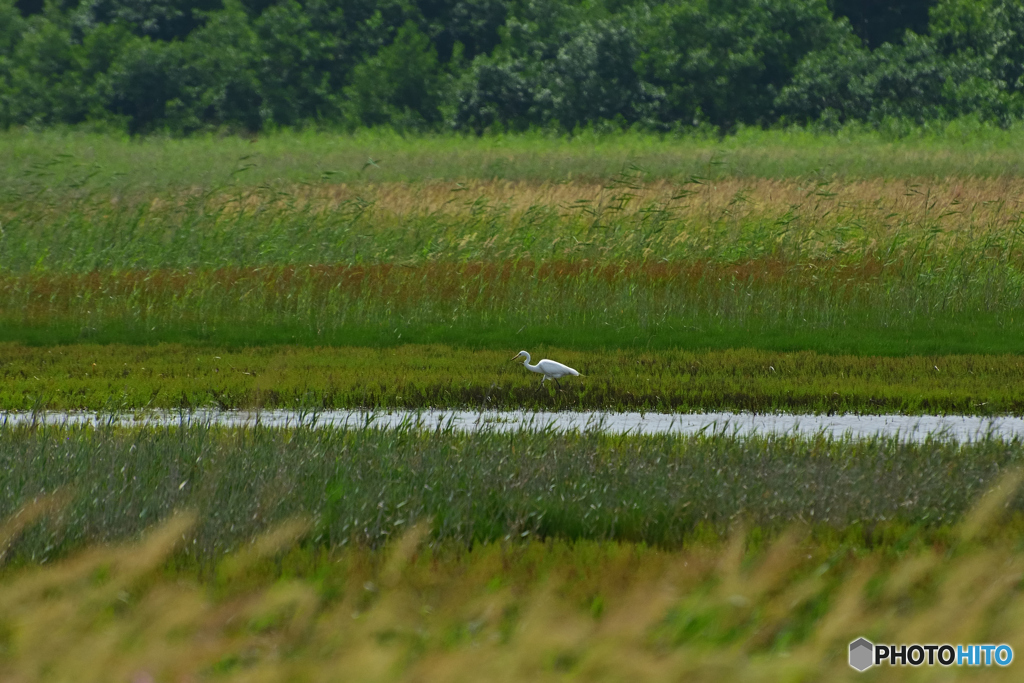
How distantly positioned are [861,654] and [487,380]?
8.60 metres

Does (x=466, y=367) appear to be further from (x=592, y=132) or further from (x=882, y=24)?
(x=882, y=24)

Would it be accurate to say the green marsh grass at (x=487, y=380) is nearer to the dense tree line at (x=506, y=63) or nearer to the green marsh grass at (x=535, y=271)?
the green marsh grass at (x=535, y=271)

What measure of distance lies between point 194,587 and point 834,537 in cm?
315

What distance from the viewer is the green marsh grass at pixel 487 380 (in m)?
11.7

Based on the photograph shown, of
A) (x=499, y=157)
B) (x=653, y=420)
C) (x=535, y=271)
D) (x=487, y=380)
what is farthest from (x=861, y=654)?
(x=499, y=157)

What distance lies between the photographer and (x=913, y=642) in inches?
126

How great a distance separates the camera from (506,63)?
4466 cm

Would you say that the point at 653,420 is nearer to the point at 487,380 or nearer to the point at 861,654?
the point at 487,380

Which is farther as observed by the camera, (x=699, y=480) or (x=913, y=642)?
(x=699, y=480)

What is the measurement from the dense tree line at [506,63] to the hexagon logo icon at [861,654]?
1486 inches

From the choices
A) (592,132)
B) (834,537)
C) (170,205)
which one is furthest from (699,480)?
(592,132)

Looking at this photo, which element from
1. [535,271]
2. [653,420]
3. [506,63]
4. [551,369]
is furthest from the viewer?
[506,63]

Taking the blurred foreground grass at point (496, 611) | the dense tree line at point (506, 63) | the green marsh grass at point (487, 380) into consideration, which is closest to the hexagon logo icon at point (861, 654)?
the blurred foreground grass at point (496, 611)

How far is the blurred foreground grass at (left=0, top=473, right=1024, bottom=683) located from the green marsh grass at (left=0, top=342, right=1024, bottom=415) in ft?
16.6
